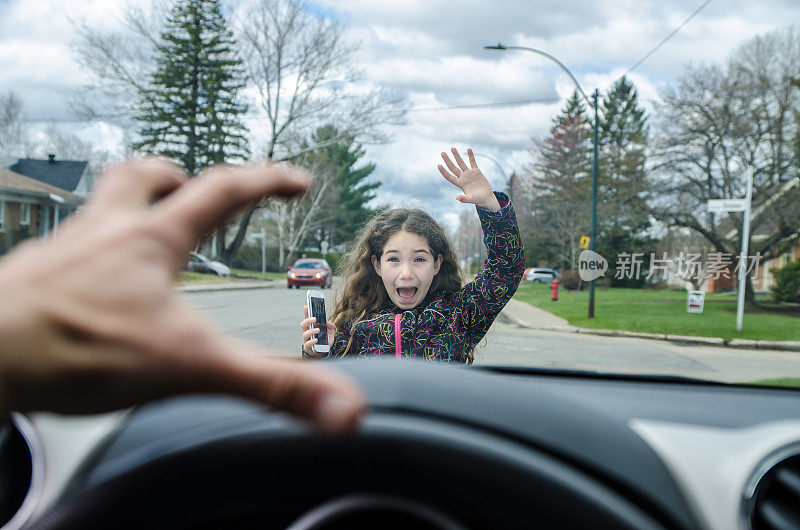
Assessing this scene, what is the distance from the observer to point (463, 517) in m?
0.70

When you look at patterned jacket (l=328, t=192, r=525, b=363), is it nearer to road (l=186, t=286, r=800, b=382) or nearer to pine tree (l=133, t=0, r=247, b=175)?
road (l=186, t=286, r=800, b=382)

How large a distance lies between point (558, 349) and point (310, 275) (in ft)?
13.3

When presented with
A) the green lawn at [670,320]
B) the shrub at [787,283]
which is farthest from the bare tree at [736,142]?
the green lawn at [670,320]

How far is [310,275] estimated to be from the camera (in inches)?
122

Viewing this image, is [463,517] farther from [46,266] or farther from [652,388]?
[652,388]

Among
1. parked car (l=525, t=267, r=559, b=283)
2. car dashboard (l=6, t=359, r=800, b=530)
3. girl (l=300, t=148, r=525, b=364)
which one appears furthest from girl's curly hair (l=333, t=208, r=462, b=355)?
parked car (l=525, t=267, r=559, b=283)

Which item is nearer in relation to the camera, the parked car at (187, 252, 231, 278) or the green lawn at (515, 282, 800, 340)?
the parked car at (187, 252, 231, 278)

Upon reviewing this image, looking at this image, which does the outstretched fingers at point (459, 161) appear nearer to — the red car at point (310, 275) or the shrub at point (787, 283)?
the red car at point (310, 275)

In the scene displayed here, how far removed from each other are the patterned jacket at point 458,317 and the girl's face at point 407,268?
65 millimetres

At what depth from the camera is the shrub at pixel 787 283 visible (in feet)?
50.7

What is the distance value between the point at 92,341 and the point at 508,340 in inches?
254

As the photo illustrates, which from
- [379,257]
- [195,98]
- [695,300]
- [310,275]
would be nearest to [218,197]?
[379,257]

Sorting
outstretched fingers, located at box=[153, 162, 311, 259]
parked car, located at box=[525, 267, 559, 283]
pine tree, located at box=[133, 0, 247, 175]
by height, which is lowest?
parked car, located at box=[525, 267, 559, 283]

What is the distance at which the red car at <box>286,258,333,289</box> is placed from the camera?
2.80 metres
